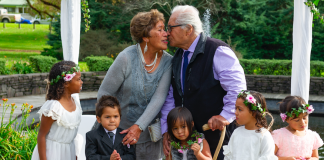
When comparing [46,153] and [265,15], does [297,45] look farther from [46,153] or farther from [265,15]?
[265,15]

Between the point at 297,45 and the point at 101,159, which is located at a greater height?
the point at 297,45

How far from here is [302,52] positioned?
346cm

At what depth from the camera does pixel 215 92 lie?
2773mm

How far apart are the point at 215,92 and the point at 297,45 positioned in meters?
1.29

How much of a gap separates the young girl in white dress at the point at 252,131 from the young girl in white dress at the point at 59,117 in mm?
1301

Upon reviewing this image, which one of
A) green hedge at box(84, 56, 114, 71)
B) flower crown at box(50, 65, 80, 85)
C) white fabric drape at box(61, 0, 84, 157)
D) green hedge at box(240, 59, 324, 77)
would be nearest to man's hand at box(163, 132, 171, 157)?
flower crown at box(50, 65, 80, 85)

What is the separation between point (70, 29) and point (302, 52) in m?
2.45

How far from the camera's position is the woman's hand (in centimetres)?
262

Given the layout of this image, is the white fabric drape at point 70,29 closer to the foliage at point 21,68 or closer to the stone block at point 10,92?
the stone block at point 10,92

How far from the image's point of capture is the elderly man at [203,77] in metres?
2.66

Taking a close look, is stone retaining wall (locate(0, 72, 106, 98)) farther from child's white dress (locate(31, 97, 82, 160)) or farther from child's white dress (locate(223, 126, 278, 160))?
child's white dress (locate(223, 126, 278, 160))

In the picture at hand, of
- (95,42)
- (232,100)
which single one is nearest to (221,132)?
(232,100)

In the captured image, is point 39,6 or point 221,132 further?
point 39,6

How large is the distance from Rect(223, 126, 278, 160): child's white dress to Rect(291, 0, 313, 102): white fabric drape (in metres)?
1.14
